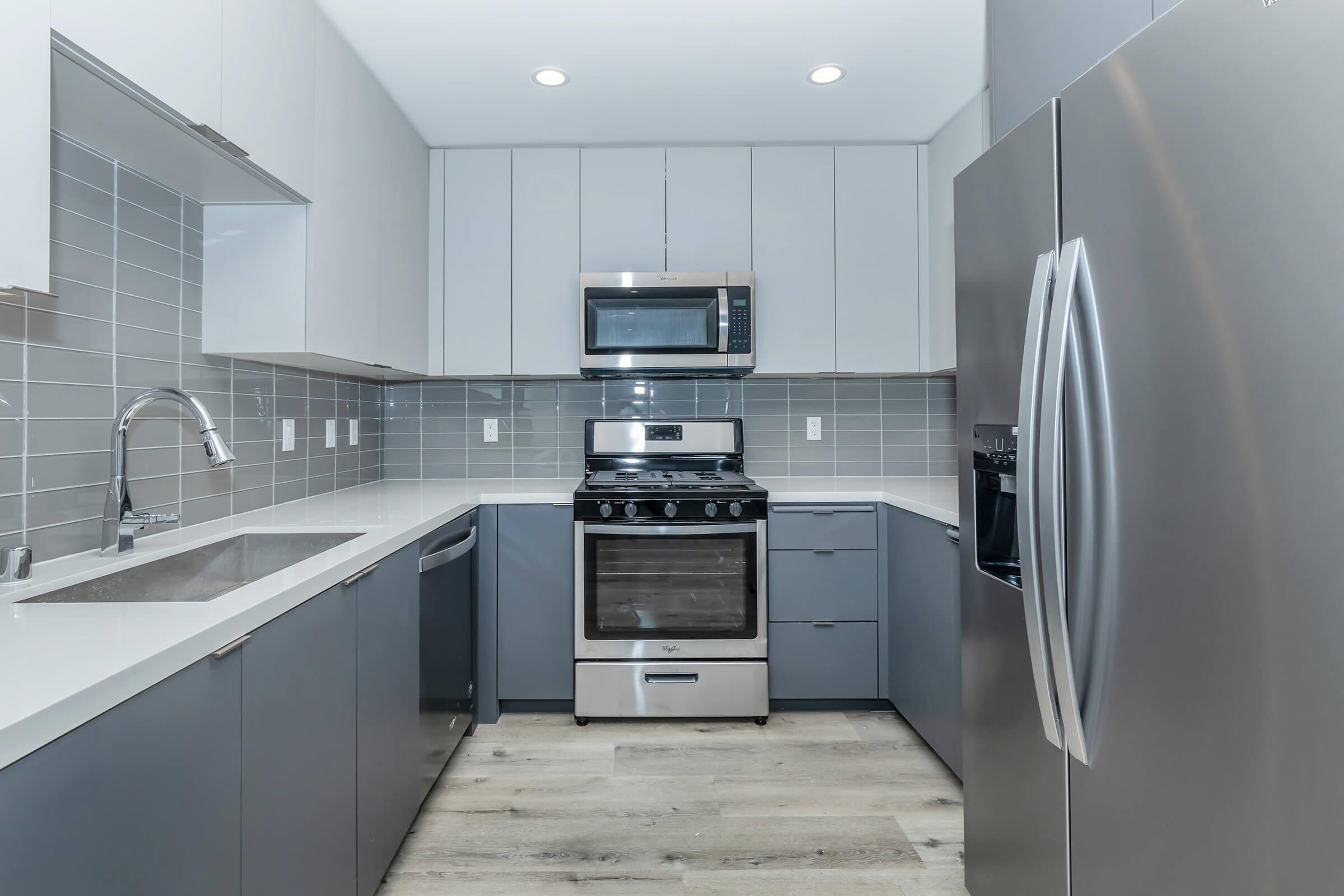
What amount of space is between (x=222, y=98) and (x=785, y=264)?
6.53 feet

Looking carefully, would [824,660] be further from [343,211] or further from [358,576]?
[343,211]

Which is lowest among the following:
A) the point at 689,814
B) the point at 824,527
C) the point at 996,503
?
the point at 689,814

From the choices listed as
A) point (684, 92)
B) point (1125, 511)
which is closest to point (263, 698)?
point (1125, 511)

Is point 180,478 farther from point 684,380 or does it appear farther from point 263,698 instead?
point 684,380

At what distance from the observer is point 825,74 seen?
2.23m

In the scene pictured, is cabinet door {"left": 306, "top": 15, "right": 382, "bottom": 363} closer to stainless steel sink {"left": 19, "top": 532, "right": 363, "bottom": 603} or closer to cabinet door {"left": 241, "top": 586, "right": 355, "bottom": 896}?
stainless steel sink {"left": 19, "top": 532, "right": 363, "bottom": 603}

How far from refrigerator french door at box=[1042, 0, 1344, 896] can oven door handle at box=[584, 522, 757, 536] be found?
1460mm

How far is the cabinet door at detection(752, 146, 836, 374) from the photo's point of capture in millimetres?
2789

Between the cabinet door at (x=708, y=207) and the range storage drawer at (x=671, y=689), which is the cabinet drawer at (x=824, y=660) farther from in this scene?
the cabinet door at (x=708, y=207)

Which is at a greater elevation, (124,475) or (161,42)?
(161,42)

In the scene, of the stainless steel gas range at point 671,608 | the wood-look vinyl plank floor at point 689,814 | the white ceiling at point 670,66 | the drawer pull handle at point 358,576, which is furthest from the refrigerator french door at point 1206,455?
the stainless steel gas range at point 671,608

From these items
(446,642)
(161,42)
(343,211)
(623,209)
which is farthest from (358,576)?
(623,209)

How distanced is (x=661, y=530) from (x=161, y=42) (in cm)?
185

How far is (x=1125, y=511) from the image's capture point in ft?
3.19
